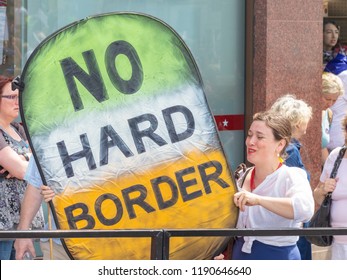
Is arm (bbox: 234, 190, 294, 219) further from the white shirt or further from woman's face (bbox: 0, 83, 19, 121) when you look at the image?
woman's face (bbox: 0, 83, 19, 121)

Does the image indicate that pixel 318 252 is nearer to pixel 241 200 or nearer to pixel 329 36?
pixel 241 200

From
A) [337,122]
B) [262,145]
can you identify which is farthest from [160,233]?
[337,122]

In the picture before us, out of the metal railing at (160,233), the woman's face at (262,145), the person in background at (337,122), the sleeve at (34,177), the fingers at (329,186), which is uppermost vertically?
the woman's face at (262,145)

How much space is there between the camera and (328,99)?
885 cm

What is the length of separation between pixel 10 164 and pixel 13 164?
2cm

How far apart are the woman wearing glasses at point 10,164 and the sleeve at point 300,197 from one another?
1757mm

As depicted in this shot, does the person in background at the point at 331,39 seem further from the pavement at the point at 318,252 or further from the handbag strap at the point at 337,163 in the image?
the handbag strap at the point at 337,163

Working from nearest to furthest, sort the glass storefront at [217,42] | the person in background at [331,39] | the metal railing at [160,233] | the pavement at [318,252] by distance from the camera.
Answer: the metal railing at [160,233] < the pavement at [318,252] < the glass storefront at [217,42] < the person in background at [331,39]

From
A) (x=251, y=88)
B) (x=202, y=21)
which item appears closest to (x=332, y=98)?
(x=251, y=88)

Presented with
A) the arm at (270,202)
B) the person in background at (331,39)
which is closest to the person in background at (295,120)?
the arm at (270,202)

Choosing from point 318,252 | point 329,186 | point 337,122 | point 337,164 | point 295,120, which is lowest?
point 318,252

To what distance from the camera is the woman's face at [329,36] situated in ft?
33.8

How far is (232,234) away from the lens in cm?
434
